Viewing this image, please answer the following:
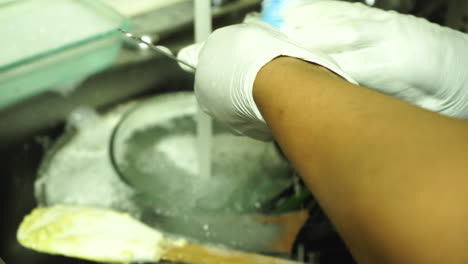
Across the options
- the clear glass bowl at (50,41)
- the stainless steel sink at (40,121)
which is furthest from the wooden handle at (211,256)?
the clear glass bowl at (50,41)

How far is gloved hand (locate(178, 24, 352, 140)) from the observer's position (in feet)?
1.64

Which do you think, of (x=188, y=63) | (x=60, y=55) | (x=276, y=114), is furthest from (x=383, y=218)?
(x=60, y=55)

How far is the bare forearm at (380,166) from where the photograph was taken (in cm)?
30

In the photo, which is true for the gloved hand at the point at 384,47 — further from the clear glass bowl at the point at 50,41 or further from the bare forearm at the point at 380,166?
the clear glass bowl at the point at 50,41

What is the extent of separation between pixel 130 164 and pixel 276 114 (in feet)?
1.90

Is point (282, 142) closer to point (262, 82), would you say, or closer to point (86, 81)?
point (262, 82)

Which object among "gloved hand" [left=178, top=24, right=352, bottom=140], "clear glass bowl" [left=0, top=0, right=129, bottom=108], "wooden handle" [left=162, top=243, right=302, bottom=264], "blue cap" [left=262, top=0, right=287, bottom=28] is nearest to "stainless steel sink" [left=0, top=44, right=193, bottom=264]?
"clear glass bowl" [left=0, top=0, right=129, bottom=108]

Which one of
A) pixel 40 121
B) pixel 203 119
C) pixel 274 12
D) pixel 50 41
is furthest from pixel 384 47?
pixel 40 121

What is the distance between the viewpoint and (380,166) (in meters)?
0.33

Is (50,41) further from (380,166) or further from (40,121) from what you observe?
(380,166)

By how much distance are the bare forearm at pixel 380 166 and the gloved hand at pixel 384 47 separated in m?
0.23

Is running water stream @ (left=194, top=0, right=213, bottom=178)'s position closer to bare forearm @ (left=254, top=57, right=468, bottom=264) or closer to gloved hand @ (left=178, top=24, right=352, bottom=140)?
gloved hand @ (left=178, top=24, right=352, bottom=140)

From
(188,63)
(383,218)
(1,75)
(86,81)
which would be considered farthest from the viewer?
(86,81)

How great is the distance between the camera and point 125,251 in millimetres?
695
